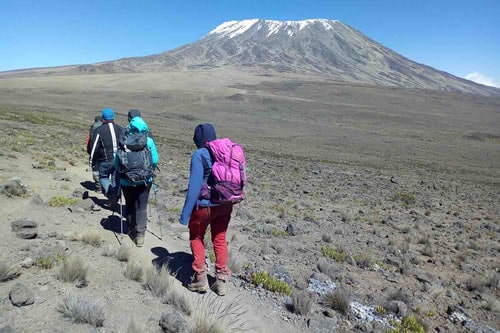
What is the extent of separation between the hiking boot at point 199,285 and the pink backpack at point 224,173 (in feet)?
3.42

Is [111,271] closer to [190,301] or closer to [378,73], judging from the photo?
[190,301]

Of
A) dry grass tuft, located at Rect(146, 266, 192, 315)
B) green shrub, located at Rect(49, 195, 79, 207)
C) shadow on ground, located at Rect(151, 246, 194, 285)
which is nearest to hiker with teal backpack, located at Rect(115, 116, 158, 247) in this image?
shadow on ground, located at Rect(151, 246, 194, 285)

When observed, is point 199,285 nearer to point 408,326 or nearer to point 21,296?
point 21,296

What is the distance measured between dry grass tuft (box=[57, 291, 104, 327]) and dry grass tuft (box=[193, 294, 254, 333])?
0.92 metres

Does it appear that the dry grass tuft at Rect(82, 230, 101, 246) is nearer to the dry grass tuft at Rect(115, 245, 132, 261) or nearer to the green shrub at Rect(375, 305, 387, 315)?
the dry grass tuft at Rect(115, 245, 132, 261)

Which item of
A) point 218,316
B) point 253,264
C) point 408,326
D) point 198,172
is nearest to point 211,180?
point 198,172

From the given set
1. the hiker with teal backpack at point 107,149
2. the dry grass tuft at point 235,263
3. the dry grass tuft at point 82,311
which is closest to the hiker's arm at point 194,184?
the dry grass tuft at point 82,311

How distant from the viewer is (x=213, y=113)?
198 ft

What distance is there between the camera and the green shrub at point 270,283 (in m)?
5.30

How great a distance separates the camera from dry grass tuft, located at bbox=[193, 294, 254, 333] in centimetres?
371

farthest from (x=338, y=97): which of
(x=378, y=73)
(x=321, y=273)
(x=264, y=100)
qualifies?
(x=378, y=73)

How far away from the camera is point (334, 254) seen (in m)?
7.21

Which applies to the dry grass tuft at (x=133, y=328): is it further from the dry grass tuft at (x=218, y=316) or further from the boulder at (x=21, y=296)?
the boulder at (x=21, y=296)

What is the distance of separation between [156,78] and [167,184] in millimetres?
109043
